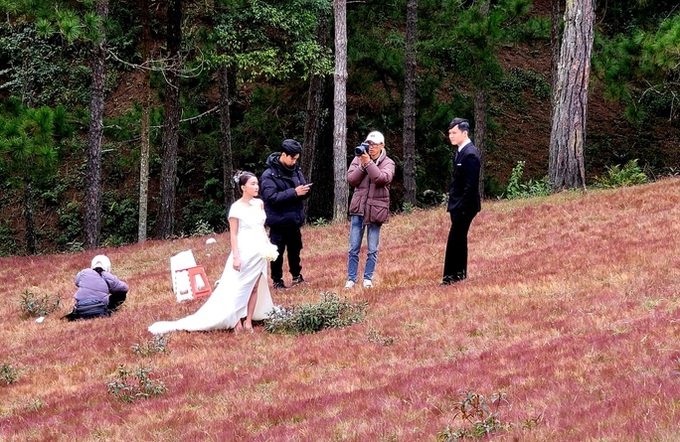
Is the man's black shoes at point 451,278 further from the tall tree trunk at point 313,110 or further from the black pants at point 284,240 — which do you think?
the tall tree trunk at point 313,110

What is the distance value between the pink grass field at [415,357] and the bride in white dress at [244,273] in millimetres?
294

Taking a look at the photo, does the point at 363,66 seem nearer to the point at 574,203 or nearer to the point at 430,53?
the point at 430,53

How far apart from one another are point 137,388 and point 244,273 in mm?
2849

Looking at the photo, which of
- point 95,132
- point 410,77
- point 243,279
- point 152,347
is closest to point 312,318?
point 243,279

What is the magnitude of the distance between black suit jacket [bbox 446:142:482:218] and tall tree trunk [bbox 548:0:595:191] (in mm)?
11027

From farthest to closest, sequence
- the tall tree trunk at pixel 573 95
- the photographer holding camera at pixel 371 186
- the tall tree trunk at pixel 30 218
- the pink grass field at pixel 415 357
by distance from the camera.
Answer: the tall tree trunk at pixel 30 218 → the tall tree trunk at pixel 573 95 → the photographer holding camera at pixel 371 186 → the pink grass field at pixel 415 357

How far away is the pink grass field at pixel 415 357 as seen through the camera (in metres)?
7.84

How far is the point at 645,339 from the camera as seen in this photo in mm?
9336

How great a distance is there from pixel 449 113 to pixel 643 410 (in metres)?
27.0

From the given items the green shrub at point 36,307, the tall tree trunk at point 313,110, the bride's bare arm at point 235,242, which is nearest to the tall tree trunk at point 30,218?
the tall tree trunk at point 313,110

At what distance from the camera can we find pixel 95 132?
25.8 metres

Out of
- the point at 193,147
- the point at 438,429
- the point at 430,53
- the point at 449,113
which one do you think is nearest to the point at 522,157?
the point at 449,113

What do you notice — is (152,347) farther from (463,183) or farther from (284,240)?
(463,183)

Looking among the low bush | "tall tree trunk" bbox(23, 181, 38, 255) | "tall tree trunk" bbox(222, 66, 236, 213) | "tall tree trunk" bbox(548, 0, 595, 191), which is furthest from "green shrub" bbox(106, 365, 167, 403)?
"tall tree trunk" bbox(23, 181, 38, 255)
